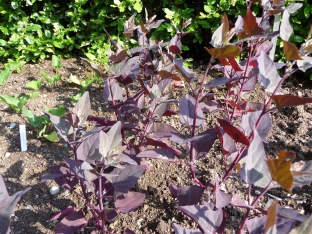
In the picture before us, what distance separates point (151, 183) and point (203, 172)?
0.33 m

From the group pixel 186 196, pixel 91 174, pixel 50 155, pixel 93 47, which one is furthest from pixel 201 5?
pixel 91 174

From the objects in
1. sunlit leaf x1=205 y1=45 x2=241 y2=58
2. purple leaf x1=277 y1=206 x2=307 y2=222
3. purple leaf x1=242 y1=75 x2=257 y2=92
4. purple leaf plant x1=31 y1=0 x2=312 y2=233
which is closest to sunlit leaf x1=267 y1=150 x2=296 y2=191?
purple leaf plant x1=31 y1=0 x2=312 y2=233

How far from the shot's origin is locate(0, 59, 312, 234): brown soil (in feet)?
6.12

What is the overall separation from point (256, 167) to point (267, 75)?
0.41 m

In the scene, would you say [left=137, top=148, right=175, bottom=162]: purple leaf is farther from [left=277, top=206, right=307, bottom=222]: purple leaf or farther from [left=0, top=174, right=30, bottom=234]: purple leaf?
[left=0, top=174, right=30, bottom=234]: purple leaf

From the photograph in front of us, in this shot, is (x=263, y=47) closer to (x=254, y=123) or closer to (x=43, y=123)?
(x=254, y=123)

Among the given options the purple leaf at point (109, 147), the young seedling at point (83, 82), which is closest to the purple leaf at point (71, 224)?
the purple leaf at point (109, 147)

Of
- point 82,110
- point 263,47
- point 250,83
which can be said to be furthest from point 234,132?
point 263,47

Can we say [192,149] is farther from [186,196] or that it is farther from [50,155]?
[50,155]

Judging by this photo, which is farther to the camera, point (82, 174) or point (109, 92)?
point (109, 92)

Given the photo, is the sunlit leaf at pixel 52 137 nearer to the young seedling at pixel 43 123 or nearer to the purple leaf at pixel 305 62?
the young seedling at pixel 43 123

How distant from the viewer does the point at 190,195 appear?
1.63m

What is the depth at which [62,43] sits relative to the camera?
3354mm

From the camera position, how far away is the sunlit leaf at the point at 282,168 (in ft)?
3.13
